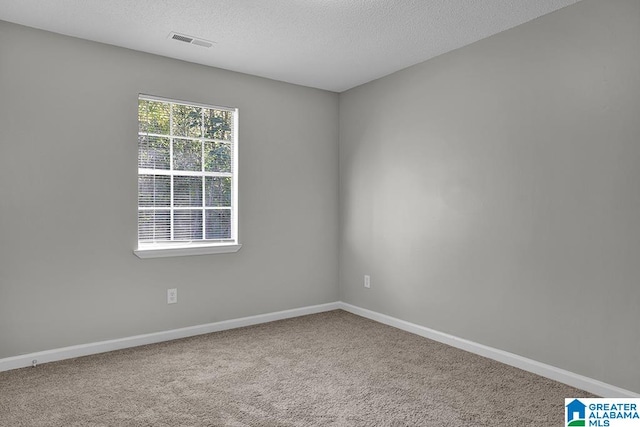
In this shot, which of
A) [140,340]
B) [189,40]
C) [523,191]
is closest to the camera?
[523,191]

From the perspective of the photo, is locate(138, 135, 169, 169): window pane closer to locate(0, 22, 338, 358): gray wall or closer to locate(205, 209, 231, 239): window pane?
locate(0, 22, 338, 358): gray wall

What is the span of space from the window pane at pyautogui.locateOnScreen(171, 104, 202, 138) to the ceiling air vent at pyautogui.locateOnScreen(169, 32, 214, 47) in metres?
0.63

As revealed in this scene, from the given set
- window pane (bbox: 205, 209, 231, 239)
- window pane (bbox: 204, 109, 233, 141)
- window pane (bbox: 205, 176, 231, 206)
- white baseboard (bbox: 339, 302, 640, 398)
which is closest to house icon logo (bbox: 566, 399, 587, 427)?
white baseboard (bbox: 339, 302, 640, 398)

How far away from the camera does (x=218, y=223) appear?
3.83 metres

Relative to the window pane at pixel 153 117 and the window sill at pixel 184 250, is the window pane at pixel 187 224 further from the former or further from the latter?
the window pane at pixel 153 117

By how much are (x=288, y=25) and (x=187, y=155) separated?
57.8 inches

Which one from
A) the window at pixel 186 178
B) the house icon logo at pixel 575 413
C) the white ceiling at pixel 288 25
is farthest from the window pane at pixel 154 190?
the house icon logo at pixel 575 413

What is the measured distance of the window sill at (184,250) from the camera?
335cm

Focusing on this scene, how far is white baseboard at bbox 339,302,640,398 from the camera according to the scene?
2439 millimetres

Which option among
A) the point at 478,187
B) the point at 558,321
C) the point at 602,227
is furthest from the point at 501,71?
the point at 558,321

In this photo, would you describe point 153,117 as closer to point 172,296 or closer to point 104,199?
point 104,199

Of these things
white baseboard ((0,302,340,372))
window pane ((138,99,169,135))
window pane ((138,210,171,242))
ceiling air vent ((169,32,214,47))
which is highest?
ceiling air vent ((169,32,214,47))

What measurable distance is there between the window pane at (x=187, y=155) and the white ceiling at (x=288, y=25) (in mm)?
725

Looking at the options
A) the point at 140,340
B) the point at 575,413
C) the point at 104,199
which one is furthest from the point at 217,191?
the point at 575,413
